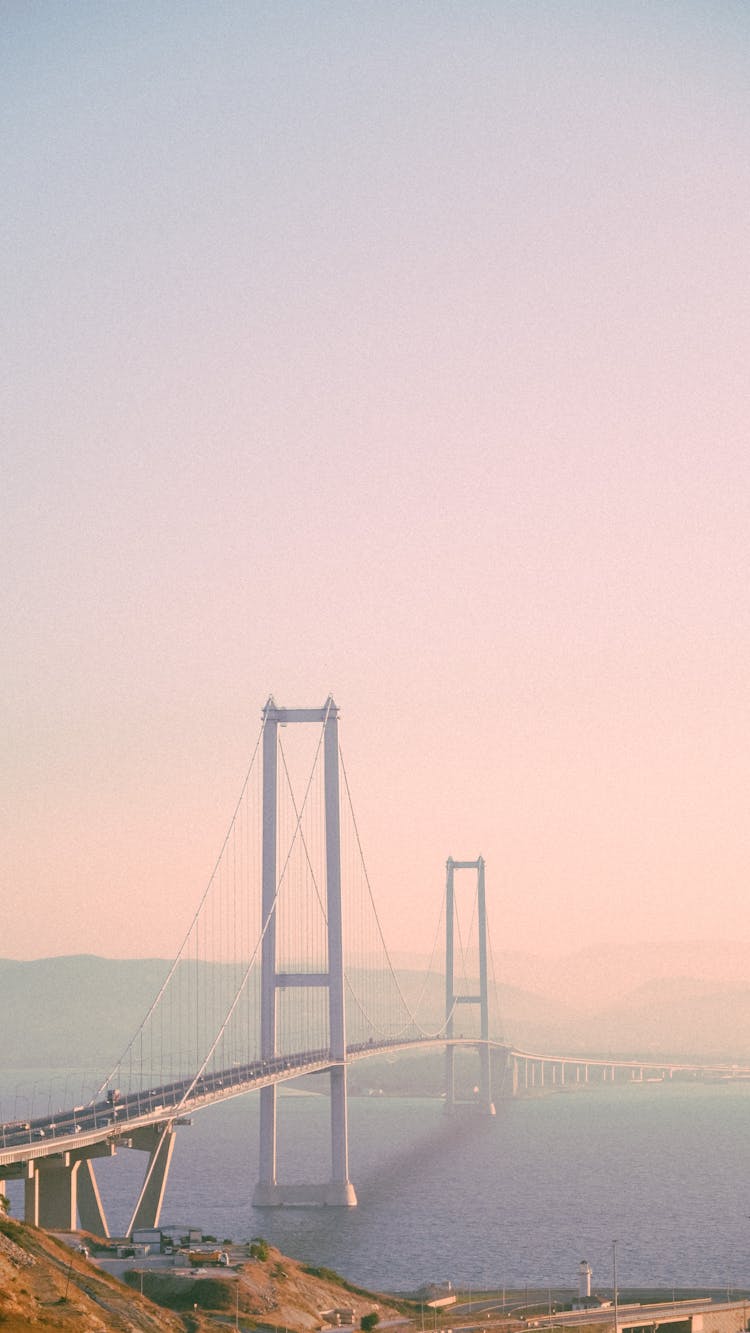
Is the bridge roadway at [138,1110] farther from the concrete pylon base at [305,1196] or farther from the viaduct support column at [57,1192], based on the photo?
the concrete pylon base at [305,1196]

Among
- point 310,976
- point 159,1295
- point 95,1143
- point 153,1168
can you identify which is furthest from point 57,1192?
point 310,976

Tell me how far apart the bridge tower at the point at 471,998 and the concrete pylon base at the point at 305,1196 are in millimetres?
66085

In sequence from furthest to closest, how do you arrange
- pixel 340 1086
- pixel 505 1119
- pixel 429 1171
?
pixel 505 1119
pixel 429 1171
pixel 340 1086

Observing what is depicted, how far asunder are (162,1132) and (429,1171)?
141ft

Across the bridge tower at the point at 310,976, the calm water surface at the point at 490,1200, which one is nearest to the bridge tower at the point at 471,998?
the calm water surface at the point at 490,1200

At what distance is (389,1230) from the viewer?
258ft

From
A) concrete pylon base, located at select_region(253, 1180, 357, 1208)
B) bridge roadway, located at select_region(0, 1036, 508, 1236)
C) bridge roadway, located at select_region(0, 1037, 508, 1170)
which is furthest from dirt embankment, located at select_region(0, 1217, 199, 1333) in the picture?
concrete pylon base, located at select_region(253, 1180, 357, 1208)

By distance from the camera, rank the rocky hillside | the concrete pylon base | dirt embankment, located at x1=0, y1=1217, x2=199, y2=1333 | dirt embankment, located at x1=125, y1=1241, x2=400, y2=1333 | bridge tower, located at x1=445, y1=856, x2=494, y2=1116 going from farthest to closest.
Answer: bridge tower, located at x1=445, y1=856, x2=494, y2=1116, the concrete pylon base, dirt embankment, located at x1=125, y1=1241, x2=400, y2=1333, the rocky hillside, dirt embankment, located at x1=0, y1=1217, x2=199, y2=1333

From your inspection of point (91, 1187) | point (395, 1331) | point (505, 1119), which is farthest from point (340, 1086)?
point (505, 1119)

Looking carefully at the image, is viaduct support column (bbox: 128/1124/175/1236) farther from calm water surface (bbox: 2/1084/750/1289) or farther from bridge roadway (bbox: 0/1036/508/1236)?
calm water surface (bbox: 2/1084/750/1289)

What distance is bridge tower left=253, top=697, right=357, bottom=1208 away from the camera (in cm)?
8538

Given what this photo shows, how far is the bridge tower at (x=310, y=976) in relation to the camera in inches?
3361

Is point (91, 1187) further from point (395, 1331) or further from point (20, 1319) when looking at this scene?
point (20, 1319)

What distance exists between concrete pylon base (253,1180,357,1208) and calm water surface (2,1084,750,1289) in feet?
2.81
